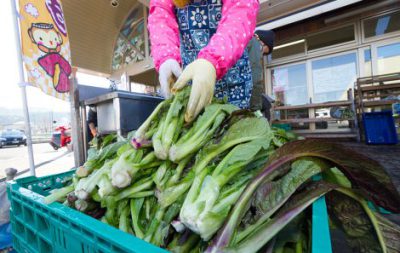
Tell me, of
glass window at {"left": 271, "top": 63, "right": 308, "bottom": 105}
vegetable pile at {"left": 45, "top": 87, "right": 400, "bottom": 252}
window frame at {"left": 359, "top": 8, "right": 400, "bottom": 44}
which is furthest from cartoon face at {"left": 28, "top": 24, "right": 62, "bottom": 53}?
window frame at {"left": 359, "top": 8, "right": 400, "bottom": 44}

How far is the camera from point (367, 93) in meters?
5.83

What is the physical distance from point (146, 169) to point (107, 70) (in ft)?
33.7

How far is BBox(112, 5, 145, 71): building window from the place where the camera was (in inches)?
342

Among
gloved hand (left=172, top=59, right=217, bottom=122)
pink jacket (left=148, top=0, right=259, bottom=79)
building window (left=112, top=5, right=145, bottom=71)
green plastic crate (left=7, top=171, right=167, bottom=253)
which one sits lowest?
green plastic crate (left=7, top=171, right=167, bottom=253)

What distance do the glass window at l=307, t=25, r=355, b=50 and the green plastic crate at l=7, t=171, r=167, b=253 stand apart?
26.2ft

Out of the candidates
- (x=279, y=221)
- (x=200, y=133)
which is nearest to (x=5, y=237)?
(x=200, y=133)

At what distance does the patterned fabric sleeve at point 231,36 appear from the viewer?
41.6 inches

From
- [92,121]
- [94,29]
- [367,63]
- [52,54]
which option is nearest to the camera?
[52,54]

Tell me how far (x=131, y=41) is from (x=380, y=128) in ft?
30.1

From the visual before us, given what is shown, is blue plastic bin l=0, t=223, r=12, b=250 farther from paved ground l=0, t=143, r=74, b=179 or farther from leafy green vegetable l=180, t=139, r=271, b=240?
paved ground l=0, t=143, r=74, b=179

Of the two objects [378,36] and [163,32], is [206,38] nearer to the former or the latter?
[163,32]

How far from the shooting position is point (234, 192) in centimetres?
69

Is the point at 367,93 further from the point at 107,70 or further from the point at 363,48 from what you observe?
the point at 107,70

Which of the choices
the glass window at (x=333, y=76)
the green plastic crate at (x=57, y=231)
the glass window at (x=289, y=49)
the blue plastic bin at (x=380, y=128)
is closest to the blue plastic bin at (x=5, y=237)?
the green plastic crate at (x=57, y=231)
